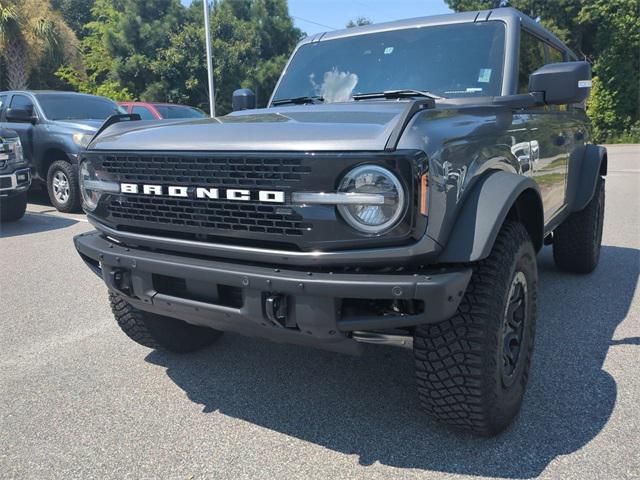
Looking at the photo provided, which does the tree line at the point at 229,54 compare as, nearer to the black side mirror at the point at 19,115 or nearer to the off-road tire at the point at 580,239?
the black side mirror at the point at 19,115

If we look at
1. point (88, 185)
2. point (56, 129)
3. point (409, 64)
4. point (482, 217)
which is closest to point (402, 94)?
point (409, 64)

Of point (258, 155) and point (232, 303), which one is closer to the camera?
point (258, 155)

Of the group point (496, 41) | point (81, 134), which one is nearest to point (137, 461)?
point (496, 41)

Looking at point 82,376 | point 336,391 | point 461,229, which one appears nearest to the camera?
point 461,229

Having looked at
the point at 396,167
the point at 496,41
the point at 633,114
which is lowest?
the point at 633,114

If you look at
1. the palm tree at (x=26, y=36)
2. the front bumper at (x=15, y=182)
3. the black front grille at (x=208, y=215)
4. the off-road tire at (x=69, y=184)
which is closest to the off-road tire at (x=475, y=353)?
the black front grille at (x=208, y=215)

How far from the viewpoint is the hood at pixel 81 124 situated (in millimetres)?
8312

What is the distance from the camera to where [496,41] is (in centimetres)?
328

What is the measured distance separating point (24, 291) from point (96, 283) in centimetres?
56

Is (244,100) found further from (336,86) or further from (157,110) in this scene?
(157,110)

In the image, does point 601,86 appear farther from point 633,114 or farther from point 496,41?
point 496,41

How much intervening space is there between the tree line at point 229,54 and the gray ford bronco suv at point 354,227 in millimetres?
22785

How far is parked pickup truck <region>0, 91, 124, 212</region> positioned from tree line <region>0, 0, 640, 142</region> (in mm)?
15102

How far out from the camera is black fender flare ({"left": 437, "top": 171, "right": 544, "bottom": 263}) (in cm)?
211
